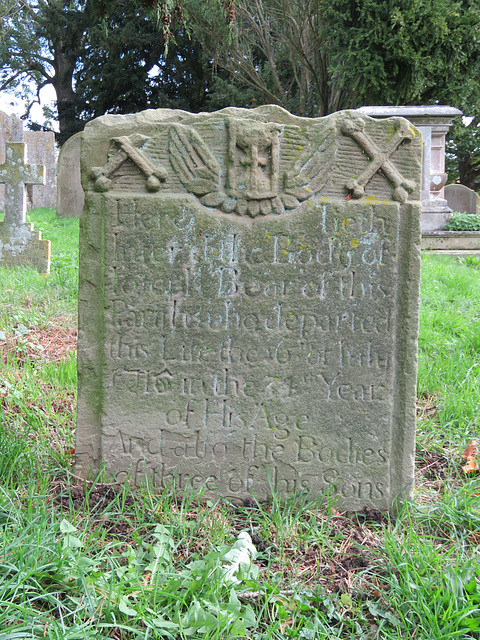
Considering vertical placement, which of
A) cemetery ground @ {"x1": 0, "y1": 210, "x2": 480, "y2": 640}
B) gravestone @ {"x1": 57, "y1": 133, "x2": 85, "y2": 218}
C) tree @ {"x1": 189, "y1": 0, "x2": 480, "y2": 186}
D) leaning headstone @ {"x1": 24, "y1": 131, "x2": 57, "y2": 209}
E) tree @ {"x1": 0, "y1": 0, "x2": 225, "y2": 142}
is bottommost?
cemetery ground @ {"x1": 0, "y1": 210, "x2": 480, "y2": 640}

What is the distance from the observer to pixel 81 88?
67.4 ft

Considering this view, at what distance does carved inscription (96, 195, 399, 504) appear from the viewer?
2.32 metres

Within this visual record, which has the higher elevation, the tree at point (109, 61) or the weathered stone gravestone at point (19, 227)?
the tree at point (109, 61)

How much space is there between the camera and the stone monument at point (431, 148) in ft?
28.2

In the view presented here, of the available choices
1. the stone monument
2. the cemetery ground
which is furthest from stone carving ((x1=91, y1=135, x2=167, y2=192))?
the stone monument

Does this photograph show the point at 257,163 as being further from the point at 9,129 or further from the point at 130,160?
the point at 9,129

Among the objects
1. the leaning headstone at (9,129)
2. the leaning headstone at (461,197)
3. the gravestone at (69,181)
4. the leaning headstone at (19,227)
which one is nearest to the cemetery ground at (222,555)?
the leaning headstone at (19,227)

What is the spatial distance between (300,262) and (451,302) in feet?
10.4

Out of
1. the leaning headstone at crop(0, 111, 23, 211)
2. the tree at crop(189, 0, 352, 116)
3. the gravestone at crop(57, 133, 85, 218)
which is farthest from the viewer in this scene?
the tree at crop(189, 0, 352, 116)

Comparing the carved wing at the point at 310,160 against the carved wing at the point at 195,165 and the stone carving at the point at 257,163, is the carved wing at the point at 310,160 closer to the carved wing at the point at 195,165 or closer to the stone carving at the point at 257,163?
the stone carving at the point at 257,163

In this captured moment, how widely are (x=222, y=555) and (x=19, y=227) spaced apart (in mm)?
5438

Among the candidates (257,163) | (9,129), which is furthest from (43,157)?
(257,163)

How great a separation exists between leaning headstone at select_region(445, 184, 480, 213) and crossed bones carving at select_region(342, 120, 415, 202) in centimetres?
1307

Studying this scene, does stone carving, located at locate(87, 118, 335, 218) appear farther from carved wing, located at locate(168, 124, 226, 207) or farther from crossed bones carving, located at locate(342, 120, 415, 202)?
crossed bones carving, located at locate(342, 120, 415, 202)
